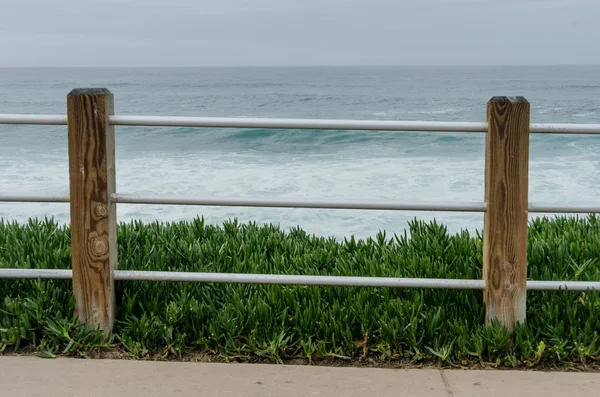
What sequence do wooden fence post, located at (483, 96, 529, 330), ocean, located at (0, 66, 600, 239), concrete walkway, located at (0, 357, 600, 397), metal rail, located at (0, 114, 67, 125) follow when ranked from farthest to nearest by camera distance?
ocean, located at (0, 66, 600, 239) → metal rail, located at (0, 114, 67, 125) → wooden fence post, located at (483, 96, 529, 330) → concrete walkway, located at (0, 357, 600, 397)

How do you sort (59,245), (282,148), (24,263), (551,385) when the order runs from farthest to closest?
(282,148)
(59,245)
(24,263)
(551,385)

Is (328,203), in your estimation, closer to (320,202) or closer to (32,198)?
(320,202)

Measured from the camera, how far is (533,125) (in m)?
3.54

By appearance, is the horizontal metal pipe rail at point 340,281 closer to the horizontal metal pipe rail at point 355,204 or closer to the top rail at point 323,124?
the horizontal metal pipe rail at point 355,204

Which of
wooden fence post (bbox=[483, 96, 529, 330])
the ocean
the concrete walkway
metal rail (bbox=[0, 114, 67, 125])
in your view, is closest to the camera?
the concrete walkway

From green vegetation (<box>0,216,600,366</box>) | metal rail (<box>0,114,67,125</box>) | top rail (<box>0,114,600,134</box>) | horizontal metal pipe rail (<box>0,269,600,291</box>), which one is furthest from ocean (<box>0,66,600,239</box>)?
metal rail (<box>0,114,67,125</box>)

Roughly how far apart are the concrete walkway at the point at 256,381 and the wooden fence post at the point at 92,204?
0.29m

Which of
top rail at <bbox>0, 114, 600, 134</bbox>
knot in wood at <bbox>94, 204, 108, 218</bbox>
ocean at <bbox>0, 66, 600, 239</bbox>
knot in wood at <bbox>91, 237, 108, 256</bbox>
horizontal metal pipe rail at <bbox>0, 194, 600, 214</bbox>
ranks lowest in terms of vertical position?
ocean at <bbox>0, 66, 600, 239</bbox>

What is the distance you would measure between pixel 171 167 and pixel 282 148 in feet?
14.9

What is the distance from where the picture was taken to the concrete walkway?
3.18 meters

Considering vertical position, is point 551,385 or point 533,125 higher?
point 533,125

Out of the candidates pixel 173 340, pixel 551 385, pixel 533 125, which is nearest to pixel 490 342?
pixel 551 385

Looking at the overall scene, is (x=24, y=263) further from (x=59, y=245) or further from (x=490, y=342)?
(x=490, y=342)

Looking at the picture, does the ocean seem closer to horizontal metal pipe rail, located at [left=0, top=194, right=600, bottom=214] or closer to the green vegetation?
the green vegetation
